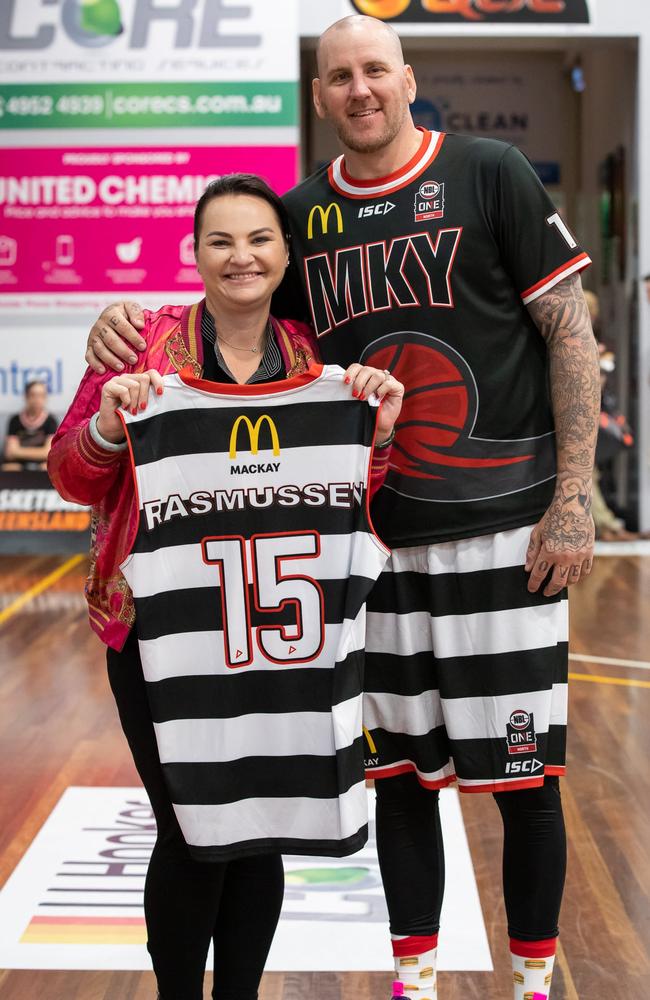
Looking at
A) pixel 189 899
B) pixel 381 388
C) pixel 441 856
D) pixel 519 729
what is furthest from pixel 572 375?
pixel 189 899

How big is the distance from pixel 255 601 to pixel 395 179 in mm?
740

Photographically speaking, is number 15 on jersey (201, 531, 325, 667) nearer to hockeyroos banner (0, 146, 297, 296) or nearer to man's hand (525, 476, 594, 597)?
man's hand (525, 476, 594, 597)

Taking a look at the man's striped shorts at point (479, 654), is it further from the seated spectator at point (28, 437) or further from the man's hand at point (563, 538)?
the seated spectator at point (28, 437)

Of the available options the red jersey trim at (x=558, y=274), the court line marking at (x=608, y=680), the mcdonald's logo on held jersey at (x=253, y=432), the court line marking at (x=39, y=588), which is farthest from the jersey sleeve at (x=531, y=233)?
the court line marking at (x=39, y=588)

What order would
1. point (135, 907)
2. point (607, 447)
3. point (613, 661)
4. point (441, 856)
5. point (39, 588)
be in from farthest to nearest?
point (607, 447)
point (39, 588)
point (613, 661)
point (135, 907)
point (441, 856)

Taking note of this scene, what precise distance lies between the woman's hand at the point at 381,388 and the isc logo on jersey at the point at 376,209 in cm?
29

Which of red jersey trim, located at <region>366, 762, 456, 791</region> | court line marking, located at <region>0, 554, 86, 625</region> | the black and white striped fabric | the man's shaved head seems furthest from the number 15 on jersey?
court line marking, located at <region>0, 554, 86, 625</region>

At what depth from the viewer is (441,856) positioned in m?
2.09

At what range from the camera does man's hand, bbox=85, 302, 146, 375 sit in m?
1.83

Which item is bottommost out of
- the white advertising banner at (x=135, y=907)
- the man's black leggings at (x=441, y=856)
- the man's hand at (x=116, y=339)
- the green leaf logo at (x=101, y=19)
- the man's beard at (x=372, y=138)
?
the white advertising banner at (x=135, y=907)

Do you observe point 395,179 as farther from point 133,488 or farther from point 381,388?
point 133,488

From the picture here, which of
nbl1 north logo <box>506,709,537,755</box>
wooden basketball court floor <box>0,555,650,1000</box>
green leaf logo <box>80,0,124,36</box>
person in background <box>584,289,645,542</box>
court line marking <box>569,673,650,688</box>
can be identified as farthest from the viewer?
person in background <box>584,289,645,542</box>

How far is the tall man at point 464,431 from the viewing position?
1893 millimetres

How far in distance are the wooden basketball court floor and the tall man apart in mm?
413
